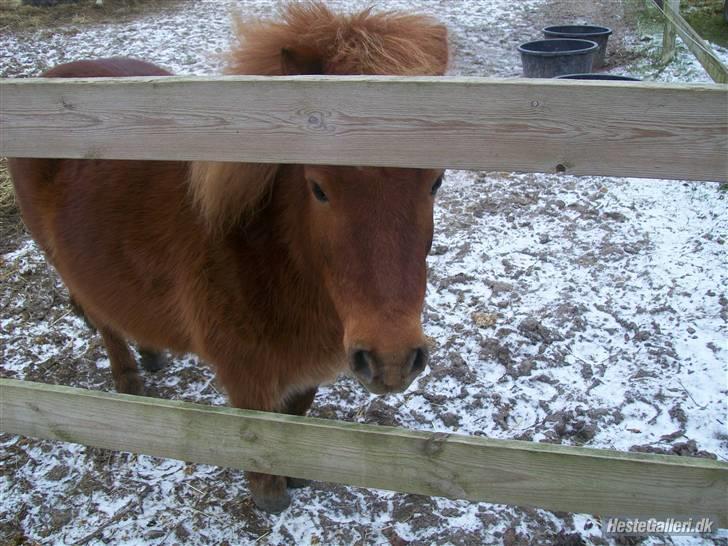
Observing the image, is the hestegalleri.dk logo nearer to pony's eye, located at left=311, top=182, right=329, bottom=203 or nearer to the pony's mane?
pony's eye, located at left=311, top=182, right=329, bottom=203

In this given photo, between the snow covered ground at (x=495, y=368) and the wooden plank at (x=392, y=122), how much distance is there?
105 cm

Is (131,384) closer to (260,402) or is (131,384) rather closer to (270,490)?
(270,490)

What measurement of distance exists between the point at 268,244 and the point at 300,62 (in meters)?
0.68

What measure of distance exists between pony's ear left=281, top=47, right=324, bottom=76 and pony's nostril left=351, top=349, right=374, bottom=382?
0.86 meters

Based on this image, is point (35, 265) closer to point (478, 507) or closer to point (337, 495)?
point (337, 495)

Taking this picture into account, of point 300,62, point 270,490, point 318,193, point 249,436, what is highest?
point 300,62

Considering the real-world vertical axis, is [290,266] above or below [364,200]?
below

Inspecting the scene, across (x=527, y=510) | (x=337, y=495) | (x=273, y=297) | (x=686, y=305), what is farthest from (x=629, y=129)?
(x=686, y=305)

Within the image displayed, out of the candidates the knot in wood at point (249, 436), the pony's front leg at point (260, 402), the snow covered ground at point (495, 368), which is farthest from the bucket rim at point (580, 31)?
the knot in wood at point (249, 436)

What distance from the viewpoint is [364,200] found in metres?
1.59

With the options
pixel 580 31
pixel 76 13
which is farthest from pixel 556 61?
pixel 76 13

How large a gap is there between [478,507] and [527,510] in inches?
8.3

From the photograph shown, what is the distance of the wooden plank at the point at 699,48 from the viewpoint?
4688 millimetres

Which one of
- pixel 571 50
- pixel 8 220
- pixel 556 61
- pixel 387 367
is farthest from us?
pixel 571 50
